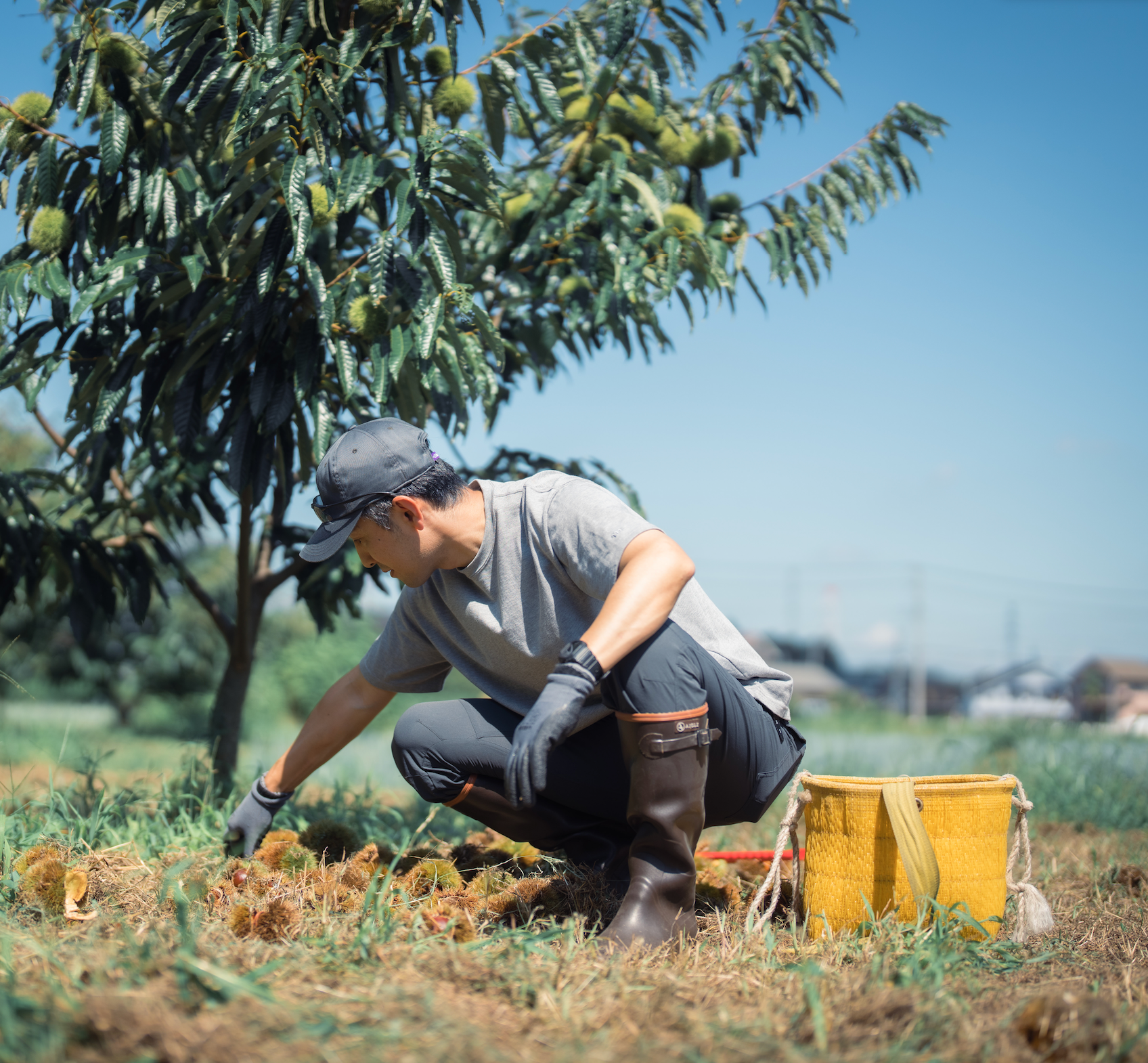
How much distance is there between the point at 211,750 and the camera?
8.68 ft

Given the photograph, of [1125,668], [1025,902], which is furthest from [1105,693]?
[1025,902]

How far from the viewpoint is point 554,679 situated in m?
1.41

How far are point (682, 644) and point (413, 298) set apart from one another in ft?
2.81

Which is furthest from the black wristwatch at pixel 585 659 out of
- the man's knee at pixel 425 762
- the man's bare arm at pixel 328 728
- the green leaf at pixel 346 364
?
the green leaf at pixel 346 364

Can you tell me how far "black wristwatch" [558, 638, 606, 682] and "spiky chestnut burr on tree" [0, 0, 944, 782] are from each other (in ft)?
2.19

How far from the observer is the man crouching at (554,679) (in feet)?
4.75

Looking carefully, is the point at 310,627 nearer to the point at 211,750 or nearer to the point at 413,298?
the point at 211,750

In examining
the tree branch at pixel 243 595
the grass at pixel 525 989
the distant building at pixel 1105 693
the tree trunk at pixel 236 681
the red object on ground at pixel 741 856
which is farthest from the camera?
the distant building at pixel 1105 693

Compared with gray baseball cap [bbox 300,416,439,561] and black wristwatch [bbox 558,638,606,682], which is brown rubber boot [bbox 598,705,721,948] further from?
gray baseball cap [bbox 300,416,439,561]

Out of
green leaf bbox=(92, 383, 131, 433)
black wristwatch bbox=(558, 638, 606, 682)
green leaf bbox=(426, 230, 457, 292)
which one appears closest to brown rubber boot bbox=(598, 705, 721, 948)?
black wristwatch bbox=(558, 638, 606, 682)

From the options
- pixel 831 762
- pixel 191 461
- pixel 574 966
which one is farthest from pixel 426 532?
pixel 831 762

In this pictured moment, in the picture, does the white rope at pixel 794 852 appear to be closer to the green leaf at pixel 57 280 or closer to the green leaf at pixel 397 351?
the green leaf at pixel 397 351

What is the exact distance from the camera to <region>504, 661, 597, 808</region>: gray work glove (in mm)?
1371

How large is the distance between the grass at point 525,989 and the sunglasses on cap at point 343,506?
579 mm
